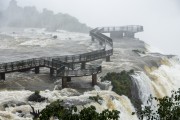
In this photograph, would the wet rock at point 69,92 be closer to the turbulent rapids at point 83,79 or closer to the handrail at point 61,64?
the turbulent rapids at point 83,79

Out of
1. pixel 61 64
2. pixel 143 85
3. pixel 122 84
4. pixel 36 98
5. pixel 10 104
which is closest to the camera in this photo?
pixel 10 104

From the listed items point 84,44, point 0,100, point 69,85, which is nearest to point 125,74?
point 69,85

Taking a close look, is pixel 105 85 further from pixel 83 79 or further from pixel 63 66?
pixel 63 66

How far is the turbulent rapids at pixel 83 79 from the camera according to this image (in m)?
41.9

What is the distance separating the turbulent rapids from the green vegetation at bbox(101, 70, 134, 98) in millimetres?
854

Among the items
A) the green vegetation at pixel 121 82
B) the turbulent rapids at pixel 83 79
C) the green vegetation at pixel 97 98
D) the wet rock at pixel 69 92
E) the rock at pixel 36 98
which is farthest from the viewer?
the green vegetation at pixel 121 82

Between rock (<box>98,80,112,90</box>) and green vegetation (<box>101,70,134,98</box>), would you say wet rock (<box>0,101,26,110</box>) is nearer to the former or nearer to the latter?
rock (<box>98,80,112,90</box>)

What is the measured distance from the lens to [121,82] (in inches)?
2030

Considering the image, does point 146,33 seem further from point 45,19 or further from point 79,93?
point 79,93

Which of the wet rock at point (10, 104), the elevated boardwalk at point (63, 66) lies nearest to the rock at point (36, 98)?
the wet rock at point (10, 104)

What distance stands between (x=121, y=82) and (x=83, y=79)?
16.2 feet

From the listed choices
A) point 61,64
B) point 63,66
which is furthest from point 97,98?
point 61,64

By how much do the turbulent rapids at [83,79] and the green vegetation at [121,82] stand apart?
0.85m

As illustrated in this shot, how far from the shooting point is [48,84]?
50.2 m
